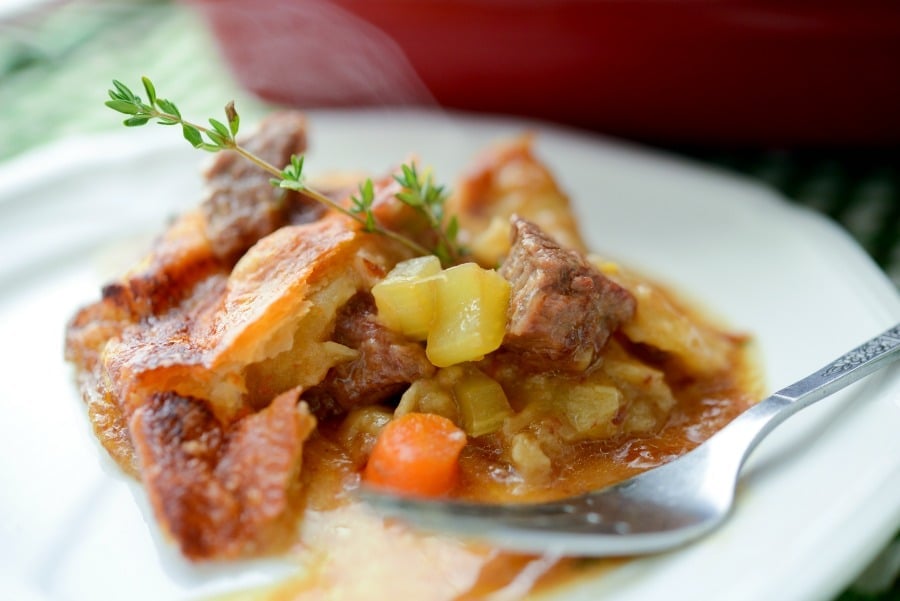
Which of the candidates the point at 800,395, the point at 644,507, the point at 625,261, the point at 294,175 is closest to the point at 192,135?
the point at 294,175

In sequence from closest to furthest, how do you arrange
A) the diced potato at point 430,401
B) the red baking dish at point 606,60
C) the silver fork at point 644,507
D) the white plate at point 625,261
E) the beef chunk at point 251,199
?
the silver fork at point 644,507
the white plate at point 625,261
the diced potato at point 430,401
the beef chunk at point 251,199
the red baking dish at point 606,60

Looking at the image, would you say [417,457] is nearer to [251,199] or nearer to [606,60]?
[251,199]

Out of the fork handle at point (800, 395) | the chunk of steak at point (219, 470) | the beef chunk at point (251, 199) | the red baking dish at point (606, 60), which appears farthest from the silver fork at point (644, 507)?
the red baking dish at point (606, 60)

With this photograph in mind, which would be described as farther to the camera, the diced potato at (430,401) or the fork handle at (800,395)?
the diced potato at (430,401)

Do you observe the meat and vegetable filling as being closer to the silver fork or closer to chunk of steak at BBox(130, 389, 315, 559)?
chunk of steak at BBox(130, 389, 315, 559)

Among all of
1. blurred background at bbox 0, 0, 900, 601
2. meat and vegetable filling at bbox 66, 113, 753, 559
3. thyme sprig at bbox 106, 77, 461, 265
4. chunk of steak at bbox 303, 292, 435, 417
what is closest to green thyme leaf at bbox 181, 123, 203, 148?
thyme sprig at bbox 106, 77, 461, 265

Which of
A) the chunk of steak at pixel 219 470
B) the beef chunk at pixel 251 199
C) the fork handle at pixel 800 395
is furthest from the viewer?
the beef chunk at pixel 251 199

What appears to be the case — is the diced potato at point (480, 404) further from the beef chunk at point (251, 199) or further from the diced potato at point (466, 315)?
the beef chunk at point (251, 199)
